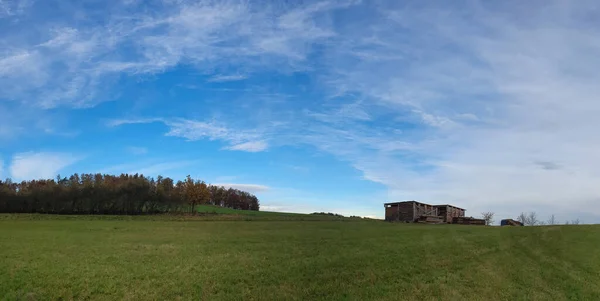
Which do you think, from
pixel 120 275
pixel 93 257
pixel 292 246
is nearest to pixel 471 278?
pixel 292 246

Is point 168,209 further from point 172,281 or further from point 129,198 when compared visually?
point 172,281

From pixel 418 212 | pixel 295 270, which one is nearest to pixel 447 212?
pixel 418 212

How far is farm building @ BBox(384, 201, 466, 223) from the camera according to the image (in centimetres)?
7338

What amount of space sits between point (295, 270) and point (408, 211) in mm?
57335

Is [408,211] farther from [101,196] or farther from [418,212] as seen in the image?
[101,196]

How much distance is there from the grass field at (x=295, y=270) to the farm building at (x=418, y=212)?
1581 inches

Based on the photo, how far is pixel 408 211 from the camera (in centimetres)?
7450

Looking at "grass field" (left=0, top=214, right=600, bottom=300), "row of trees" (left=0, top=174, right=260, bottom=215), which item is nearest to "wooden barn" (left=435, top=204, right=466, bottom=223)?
"grass field" (left=0, top=214, right=600, bottom=300)

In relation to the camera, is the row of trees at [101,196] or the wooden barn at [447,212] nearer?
the wooden barn at [447,212]

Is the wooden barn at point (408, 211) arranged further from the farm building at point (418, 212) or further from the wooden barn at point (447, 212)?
the wooden barn at point (447, 212)

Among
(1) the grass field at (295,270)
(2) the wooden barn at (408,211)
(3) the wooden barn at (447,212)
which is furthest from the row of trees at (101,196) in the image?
(1) the grass field at (295,270)

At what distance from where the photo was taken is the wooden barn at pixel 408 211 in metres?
73.6

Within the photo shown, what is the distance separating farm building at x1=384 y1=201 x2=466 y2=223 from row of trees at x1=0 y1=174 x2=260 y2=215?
57688 mm

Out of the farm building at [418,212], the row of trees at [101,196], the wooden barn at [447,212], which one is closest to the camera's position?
the farm building at [418,212]
